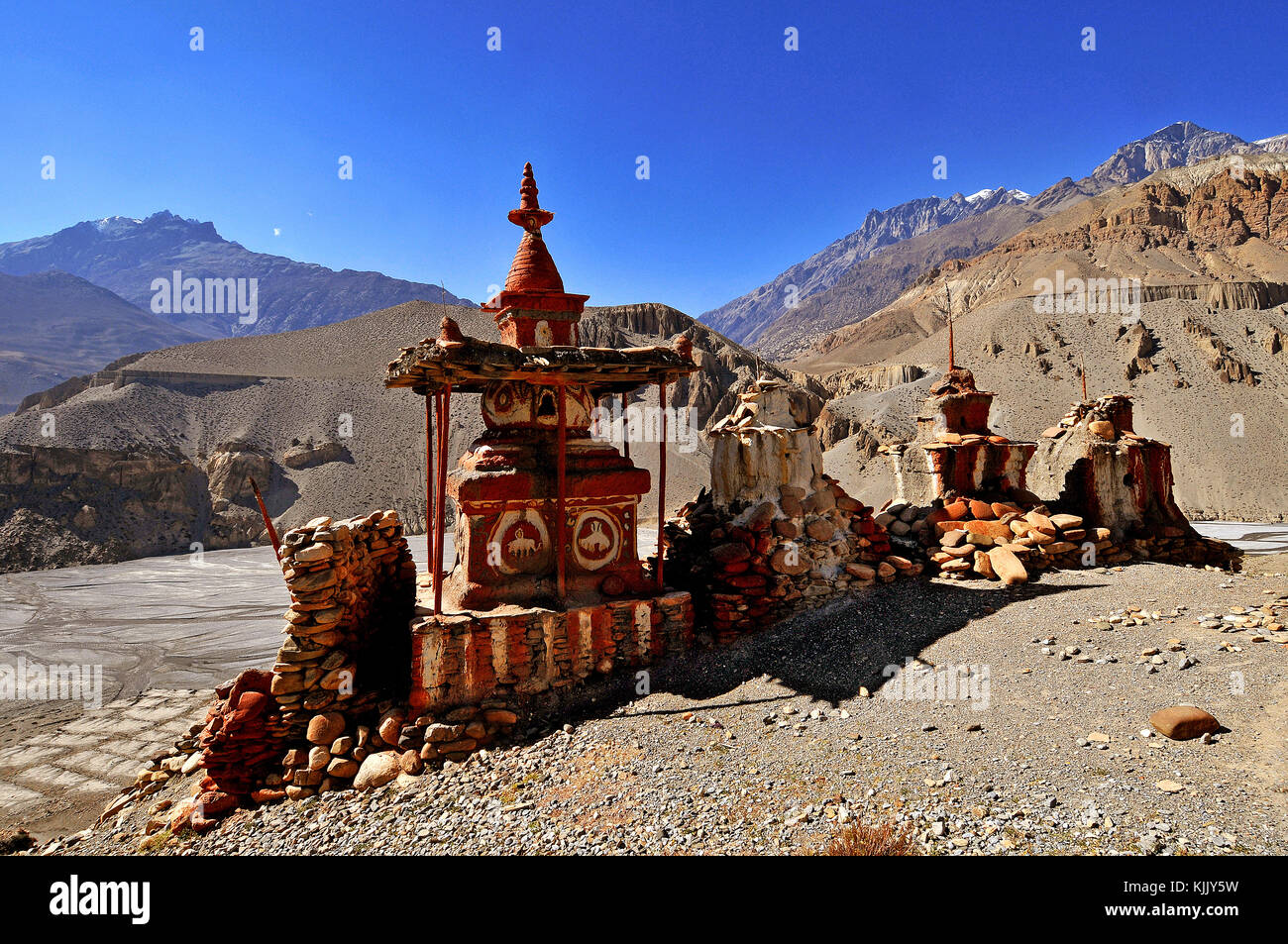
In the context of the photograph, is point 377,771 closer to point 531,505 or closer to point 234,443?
point 531,505

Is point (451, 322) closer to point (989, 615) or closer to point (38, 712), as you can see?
point (989, 615)

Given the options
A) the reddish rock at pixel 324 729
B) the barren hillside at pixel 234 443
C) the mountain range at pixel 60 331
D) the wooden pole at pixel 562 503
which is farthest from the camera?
the mountain range at pixel 60 331

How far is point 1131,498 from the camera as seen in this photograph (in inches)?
381

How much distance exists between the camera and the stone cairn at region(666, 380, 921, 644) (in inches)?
321

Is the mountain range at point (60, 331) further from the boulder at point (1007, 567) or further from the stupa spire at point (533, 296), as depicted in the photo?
the boulder at point (1007, 567)

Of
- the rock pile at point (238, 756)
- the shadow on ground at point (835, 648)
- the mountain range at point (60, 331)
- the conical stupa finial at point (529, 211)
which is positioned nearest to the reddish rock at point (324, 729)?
the rock pile at point (238, 756)

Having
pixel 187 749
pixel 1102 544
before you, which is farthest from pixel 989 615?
pixel 187 749

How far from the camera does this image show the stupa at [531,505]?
670cm

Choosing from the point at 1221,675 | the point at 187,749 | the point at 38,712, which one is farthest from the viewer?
the point at 38,712

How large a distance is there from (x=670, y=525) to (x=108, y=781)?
928 cm

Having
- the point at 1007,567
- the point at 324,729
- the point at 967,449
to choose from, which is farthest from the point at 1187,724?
the point at 324,729

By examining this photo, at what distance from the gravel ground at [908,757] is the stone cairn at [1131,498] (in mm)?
1914

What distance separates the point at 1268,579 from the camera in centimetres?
734

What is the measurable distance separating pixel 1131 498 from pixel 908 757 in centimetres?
776
